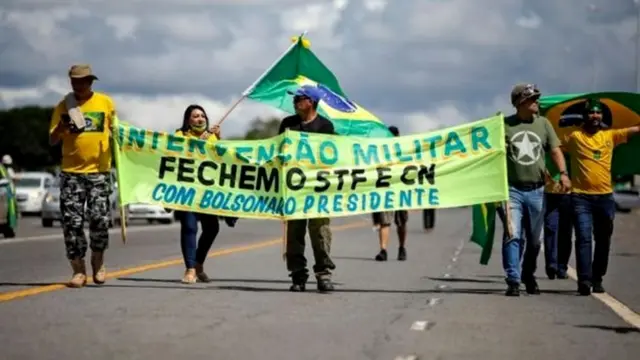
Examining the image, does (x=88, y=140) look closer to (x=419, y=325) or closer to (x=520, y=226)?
(x=520, y=226)

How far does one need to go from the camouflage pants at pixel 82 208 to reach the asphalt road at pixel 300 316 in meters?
0.49

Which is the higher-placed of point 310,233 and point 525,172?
point 525,172

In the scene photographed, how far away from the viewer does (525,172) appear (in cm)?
1527

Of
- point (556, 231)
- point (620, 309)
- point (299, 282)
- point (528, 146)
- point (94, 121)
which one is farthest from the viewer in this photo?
point (556, 231)

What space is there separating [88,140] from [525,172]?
14.2 ft

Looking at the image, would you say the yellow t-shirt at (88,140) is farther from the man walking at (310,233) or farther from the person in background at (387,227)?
the person in background at (387,227)

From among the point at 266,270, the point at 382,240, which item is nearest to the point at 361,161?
the point at 266,270

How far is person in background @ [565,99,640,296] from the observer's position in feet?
50.8

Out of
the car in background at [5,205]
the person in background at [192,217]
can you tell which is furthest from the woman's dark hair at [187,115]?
the car in background at [5,205]

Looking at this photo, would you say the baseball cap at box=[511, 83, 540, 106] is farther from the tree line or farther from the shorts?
the tree line

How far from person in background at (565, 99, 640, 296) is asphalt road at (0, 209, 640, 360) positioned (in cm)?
47

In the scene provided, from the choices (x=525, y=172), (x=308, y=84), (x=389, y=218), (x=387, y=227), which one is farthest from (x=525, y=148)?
(x=389, y=218)

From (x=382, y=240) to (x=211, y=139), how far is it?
6590 mm

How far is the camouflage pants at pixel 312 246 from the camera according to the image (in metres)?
15.3
